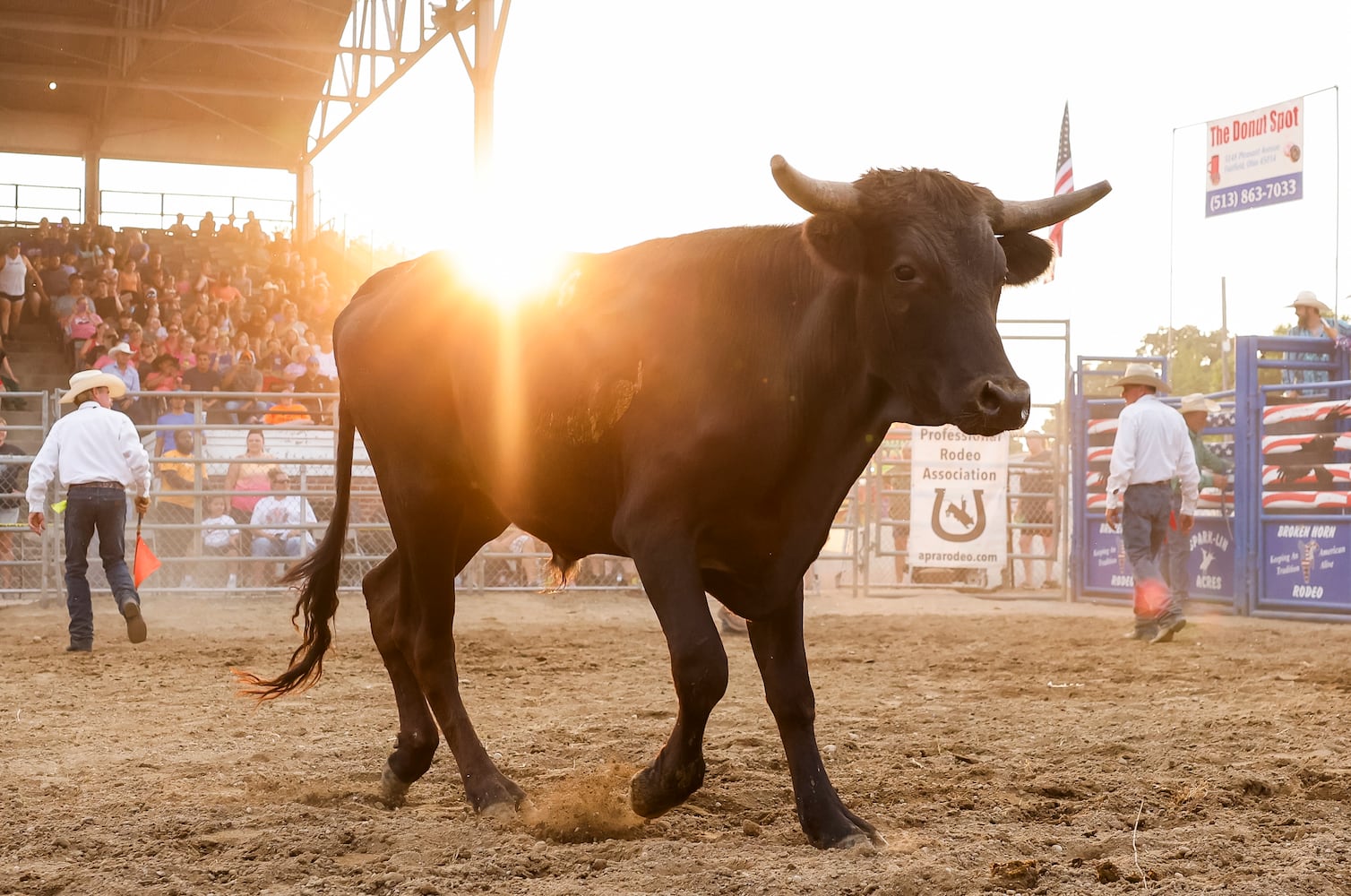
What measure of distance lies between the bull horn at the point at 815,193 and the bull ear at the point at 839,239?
3 cm

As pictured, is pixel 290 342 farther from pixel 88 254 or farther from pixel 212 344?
pixel 88 254

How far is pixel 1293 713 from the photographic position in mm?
5762

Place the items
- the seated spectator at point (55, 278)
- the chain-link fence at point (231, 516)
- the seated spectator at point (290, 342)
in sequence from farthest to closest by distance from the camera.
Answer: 1. the seated spectator at point (55, 278)
2. the seated spectator at point (290, 342)
3. the chain-link fence at point (231, 516)

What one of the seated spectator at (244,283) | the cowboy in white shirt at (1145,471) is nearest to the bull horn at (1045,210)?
the cowboy in white shirt at (1145,471)

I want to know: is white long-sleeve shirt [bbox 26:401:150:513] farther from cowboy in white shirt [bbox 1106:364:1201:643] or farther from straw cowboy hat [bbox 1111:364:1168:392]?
straw cowboy hat [bbox 1111:364:1168:392]

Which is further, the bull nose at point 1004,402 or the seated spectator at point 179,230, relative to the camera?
the seated spectator at point 179,230

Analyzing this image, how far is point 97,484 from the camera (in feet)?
29.8

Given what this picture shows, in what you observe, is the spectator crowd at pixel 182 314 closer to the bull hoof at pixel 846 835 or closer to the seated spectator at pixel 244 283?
the seated spectator at pixel 244 283

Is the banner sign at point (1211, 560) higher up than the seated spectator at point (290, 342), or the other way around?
the seated spectator at point (290, 342)

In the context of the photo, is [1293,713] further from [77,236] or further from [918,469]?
[77,236]

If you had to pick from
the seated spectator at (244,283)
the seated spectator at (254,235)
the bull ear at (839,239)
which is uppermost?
the seated spectator at (254,235)

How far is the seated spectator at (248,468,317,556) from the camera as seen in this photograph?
12630mm

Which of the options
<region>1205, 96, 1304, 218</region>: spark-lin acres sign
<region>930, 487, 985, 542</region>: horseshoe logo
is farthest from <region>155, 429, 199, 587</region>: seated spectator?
<region>1205, 96, 1304, 218</region>: spark-lin acres sign

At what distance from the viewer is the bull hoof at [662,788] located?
3.65 metres
